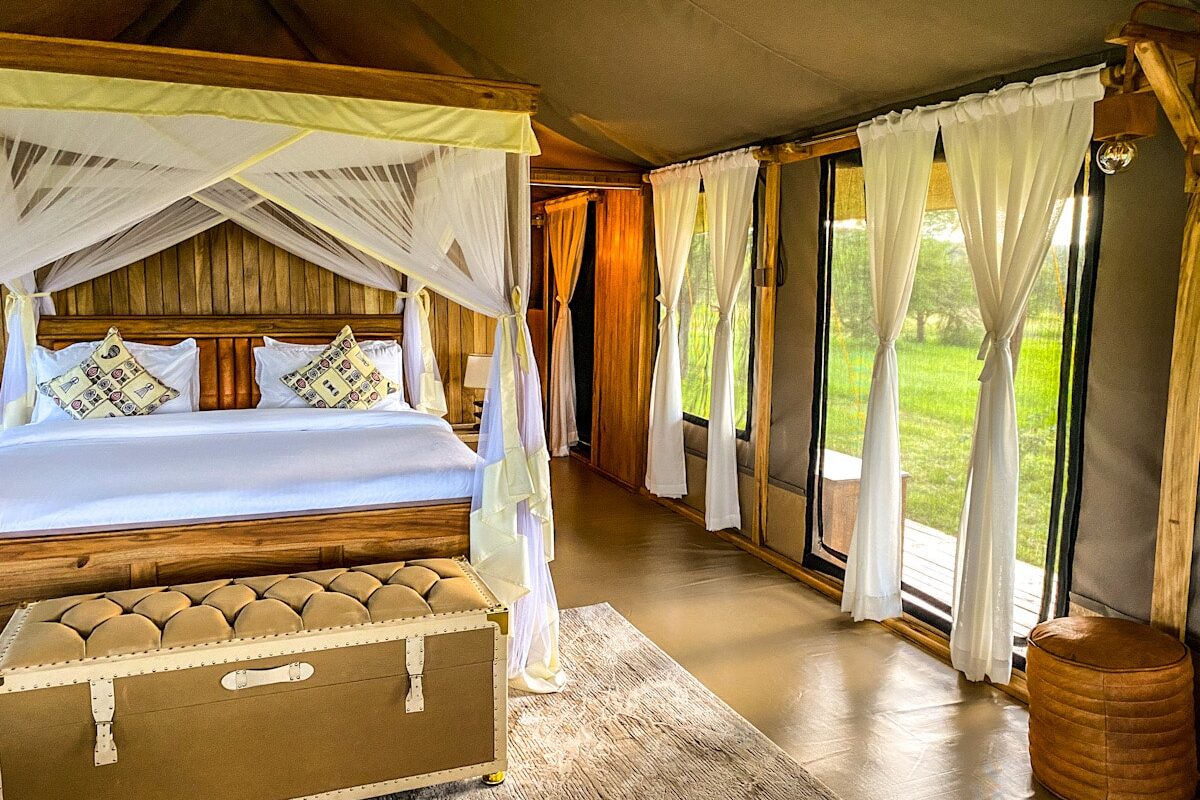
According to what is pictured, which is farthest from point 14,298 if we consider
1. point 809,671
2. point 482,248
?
point 809,671

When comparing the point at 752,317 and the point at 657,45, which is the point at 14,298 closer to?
the point at 657,45

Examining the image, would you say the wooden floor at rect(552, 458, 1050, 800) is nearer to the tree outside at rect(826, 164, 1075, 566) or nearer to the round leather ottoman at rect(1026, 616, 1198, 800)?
the round leather ottoman at rect(1026, 616, 1198, 800)

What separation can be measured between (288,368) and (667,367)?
7.54 ft

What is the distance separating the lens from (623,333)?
21.8 feet

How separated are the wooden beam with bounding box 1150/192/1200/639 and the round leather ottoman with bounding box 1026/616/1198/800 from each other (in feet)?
0.44

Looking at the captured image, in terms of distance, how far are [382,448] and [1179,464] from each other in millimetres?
2784

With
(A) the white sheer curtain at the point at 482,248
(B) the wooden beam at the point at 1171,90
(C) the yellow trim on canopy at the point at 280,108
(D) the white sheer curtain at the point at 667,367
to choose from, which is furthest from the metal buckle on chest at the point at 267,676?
(D) the white sheer curtain at the point at 667,367

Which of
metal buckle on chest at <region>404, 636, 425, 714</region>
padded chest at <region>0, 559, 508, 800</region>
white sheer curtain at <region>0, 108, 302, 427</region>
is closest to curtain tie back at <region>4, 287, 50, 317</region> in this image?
white sheer curtain at <region>0, 108, 302, 427</region>

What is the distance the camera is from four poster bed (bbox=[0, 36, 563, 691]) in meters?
2.84

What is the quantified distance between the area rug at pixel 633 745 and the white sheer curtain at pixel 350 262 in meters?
1.99

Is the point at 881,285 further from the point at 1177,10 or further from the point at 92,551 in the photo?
the point at 92,551

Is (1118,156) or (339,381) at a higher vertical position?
(1118,156)

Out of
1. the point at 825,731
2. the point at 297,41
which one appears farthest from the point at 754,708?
the point at 297,41

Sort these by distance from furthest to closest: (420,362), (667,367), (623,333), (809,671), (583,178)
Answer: (623,333)
(583,178)
(667,367)
(420,362)
(809,671)
